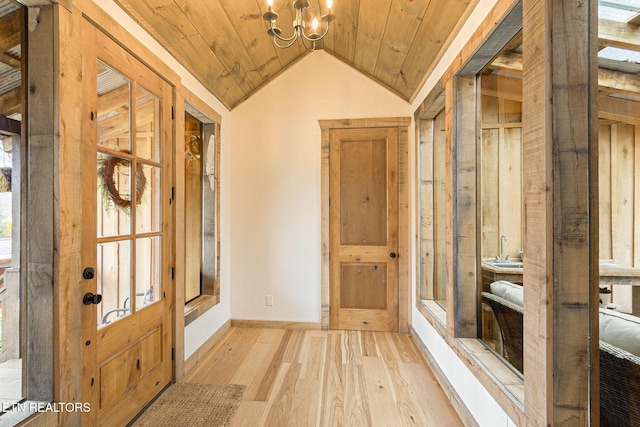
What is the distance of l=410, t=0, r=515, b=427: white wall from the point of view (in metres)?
1.50

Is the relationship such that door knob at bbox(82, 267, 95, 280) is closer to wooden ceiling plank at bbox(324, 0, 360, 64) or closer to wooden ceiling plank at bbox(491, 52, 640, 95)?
wooden ceiling plank at bbox(491, 52, 640, 95)

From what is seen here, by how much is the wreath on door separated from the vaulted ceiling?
889mm

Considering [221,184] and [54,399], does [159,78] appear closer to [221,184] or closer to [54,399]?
[221,184]

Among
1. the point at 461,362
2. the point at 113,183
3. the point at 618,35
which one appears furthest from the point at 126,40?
the point at 461,362

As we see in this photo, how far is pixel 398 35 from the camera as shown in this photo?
236cm

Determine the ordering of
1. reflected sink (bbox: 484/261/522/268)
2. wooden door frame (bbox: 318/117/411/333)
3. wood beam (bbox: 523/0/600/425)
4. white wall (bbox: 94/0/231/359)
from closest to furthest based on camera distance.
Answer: wood beam (bbox: 523/0/600/425) → reflected sink (bbox: 484/261/522/268) → white wall (bbox: 94/0/231/359) → wooden door frame (bbox: 318/117/411/333)

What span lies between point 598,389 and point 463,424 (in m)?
0.97

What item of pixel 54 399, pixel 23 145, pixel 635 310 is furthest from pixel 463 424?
pixel 23 145

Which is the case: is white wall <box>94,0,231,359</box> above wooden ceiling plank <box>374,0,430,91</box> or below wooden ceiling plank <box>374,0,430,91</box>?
below

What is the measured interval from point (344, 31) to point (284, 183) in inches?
62.5

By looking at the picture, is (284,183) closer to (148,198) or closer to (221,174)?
(221,174)

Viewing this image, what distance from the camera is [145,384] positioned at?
191 cm

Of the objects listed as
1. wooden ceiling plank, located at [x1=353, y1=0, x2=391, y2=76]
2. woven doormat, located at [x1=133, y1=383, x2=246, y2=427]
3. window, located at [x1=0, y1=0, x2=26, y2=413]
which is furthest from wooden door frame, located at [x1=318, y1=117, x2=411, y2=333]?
window, located at [x1=0, y1=0, x2=26, y2=413]

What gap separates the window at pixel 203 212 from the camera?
9.38 ft
